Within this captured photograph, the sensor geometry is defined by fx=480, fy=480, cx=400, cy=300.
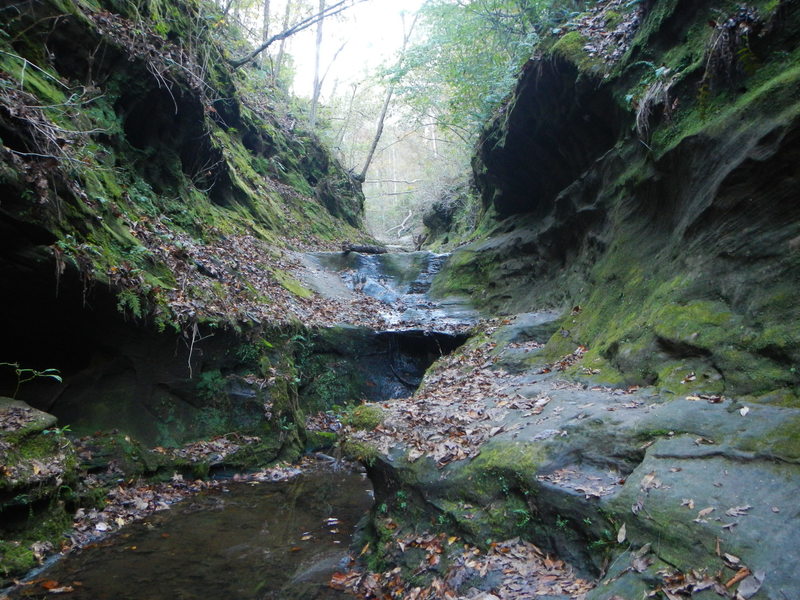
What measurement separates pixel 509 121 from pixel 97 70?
A: 954 cm

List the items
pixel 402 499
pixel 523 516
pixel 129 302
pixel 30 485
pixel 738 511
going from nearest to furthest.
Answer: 1. pixel 738 511
2. pixel 523 516
3. pixel 30 485
4. pixel 402 499
5. pixel 129 302

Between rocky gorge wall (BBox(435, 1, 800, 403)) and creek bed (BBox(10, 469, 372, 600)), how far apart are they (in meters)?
4.37

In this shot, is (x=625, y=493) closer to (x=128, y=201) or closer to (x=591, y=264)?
(x=591, y=264)

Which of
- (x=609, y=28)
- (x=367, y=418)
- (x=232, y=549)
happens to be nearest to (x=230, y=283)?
(x=367, y=418)

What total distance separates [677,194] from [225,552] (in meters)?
7.85

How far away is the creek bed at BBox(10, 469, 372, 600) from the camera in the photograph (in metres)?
4.77

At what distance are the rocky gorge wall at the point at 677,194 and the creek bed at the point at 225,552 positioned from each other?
4374 mm

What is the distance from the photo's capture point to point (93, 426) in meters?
7.19

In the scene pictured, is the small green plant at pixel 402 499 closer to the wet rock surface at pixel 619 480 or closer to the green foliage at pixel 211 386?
the wet rock surface at pixel 619 480

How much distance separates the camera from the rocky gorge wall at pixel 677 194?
4973 mm

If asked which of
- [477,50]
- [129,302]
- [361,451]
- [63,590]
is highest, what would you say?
[477,50]

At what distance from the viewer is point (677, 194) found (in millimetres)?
7188

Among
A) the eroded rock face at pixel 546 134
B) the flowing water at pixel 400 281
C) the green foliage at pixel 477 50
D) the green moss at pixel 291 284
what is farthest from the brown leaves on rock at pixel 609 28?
the green moss at pixel 291 284

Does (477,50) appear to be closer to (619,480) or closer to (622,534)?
(619,480)
